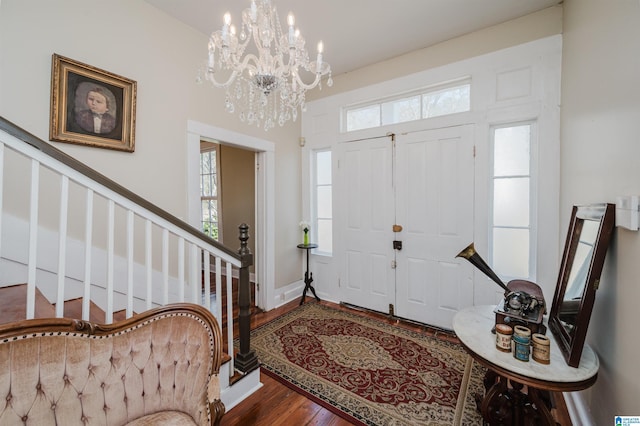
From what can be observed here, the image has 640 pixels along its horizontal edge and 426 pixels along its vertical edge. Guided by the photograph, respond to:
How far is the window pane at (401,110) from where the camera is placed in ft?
9.69

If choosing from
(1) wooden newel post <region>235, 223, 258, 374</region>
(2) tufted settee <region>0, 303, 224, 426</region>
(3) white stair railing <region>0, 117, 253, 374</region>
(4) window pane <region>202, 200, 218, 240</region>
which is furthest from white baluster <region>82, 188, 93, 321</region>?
(4) window pane <region>202, 200, 218, 240</region>

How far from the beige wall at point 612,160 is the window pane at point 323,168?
8.30 feet

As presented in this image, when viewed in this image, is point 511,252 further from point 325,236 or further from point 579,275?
point 325,236

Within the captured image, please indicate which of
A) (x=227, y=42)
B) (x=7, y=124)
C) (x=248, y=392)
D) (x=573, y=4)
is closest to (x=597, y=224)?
(x=573, y=4)

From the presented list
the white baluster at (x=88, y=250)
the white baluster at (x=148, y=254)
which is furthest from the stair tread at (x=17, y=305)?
the white baluster at (x=148, y=254)

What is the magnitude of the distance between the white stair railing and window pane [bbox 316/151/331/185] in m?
1.97

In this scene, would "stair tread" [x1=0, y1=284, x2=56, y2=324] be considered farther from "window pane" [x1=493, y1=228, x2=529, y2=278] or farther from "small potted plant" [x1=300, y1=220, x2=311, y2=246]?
"window pane" [x1=493, y1=228, x2=529, y2=278]

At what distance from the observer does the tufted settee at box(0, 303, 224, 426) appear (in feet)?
3.03

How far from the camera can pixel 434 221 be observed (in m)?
2.83

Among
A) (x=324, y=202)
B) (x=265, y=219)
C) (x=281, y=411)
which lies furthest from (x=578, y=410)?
(x=265, y=219)

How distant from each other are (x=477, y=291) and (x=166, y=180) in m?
3.21

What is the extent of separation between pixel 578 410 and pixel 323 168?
3.24 meters

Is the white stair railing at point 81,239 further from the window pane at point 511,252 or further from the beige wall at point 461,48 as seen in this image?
the beige wall at point 461,48

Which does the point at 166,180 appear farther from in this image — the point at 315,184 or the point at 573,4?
the point at 573,4
